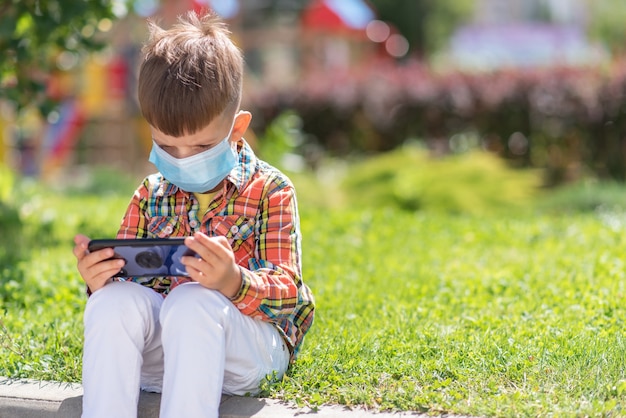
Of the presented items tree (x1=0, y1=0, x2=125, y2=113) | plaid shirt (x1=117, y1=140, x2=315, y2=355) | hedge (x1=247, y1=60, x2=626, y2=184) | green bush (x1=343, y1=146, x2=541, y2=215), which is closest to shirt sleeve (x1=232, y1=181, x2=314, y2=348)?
plaid shirt (x1=117, y1=140, x2=315, y2=355)

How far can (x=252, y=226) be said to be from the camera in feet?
9.39

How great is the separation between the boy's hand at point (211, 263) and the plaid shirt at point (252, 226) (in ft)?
0.35

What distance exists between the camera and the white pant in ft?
8.07

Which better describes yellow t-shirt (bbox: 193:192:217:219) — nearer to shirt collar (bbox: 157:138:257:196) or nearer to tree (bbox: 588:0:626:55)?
shirt collar (bbox: 157:138:257:196)

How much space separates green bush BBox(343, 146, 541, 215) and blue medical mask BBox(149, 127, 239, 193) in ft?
17.2

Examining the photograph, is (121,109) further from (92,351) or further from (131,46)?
(92,351)

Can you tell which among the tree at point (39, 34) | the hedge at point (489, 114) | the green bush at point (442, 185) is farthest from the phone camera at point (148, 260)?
the hedge at point (489, 114)

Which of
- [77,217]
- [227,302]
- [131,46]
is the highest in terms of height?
[131,46]

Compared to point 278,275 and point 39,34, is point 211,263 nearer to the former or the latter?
point 278,275

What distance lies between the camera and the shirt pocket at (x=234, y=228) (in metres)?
2.84

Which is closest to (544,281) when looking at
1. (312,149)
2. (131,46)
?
(312,149)

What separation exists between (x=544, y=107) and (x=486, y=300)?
Answer: 19.0 feet

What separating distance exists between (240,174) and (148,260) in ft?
1.41

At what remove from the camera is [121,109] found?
47.1ft
